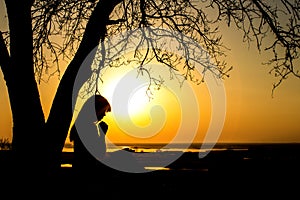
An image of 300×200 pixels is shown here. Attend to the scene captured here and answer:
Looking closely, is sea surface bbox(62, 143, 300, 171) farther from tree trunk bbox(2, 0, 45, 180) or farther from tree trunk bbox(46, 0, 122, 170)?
tree trunk bbox(2, 0, 45, 180)

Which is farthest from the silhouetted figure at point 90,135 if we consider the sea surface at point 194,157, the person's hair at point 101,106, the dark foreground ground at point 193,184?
the sea surface at point 194,157

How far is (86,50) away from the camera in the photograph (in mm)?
6855

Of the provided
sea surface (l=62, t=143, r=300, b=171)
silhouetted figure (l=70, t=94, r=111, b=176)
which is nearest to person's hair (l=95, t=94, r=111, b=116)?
silhouetted figure (l=70, t=94, r=111, b=176)

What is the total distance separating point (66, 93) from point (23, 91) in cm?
61

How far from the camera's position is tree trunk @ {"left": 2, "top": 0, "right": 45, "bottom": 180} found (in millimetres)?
6617

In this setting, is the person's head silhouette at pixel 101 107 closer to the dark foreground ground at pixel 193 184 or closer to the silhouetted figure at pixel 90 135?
the silhouetted figure at pixel 90 135

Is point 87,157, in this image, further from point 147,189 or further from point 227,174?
point 227,174

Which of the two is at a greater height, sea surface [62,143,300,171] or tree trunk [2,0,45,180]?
tree trunk [2,0,45,180]

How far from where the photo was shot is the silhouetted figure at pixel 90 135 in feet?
25.9

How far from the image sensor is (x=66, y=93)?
6805 millimetres

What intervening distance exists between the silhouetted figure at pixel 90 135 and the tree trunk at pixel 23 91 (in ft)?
4.18

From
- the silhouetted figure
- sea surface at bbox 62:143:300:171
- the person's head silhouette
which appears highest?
the person's head silhouette

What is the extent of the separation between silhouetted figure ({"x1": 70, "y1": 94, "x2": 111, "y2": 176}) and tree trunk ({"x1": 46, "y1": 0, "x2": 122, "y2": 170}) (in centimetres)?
98

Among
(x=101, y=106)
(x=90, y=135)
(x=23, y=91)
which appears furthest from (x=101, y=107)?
(x=23, y=91)
